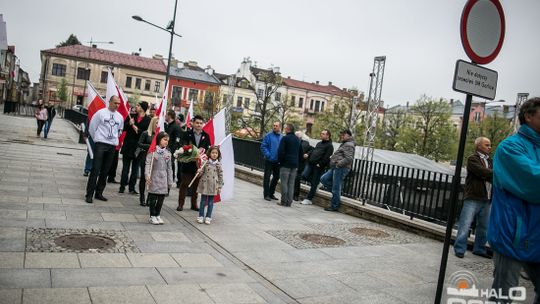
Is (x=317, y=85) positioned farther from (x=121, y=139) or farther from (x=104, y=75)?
(x=121, y=139)

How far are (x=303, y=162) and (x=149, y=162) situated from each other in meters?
5.45

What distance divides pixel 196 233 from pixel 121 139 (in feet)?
15.3

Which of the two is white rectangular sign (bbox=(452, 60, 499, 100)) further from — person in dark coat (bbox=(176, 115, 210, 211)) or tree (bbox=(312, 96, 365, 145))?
tree (bbox=(312, 96, 365, 145))

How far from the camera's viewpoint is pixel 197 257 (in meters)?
5.64

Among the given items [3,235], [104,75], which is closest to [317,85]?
[104,75]

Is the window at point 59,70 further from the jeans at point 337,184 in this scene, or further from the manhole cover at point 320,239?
the manhole cover at point 320,239

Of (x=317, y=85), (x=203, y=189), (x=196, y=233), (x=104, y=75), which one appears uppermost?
→ (x=317, y=85)

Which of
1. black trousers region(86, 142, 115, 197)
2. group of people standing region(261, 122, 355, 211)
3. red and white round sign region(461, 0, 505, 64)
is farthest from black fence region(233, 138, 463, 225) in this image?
black trousers region(86, 142, 115, 197)

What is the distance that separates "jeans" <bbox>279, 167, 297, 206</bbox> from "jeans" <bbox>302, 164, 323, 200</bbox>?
2.38 ft

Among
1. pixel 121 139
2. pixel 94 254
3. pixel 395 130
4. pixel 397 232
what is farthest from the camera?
pixel 395 130

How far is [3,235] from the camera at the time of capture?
17.7 feet

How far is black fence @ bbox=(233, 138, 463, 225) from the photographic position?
353 inches

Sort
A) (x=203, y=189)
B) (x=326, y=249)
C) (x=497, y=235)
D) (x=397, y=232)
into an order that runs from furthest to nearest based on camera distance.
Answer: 1. (x=397, y=232)
2. (x=203, y=189)
3. (x=326, y=249)
4. (x=497, y=235)

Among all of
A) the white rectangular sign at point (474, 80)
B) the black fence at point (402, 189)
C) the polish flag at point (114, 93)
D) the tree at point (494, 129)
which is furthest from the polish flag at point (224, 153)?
the tree at point (494, 129)
